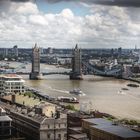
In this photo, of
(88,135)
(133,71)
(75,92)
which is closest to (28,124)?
(88,135)

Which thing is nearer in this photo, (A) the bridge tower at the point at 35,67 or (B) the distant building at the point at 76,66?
(A) the bridge tower at the point at 35,67

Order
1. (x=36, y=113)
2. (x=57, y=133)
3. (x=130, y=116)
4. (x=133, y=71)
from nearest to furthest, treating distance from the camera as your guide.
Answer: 1. (x=57, y=133)
2. (x=36, y=113)
3. (x=130, y=116)
4. (x=133, y=71)

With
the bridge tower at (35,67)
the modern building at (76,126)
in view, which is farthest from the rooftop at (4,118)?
the bridge tower at (35,67)

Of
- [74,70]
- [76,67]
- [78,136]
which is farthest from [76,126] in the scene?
[76,67]

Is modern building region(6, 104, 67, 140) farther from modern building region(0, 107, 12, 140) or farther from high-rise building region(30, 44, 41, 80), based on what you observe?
high-rise building region(30, 44, 41, 80)

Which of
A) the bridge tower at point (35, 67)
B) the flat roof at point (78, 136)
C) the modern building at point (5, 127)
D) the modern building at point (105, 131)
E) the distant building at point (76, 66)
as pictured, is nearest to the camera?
the modern building at point (105, 131)

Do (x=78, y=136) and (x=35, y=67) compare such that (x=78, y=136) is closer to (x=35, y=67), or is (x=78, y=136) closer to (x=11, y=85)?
(x=11, y=85)

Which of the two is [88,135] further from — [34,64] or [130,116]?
[34,64]

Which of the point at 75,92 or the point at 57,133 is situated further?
the point at 75,92

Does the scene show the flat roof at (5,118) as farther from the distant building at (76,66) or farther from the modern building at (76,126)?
the distant building at (76,66)
